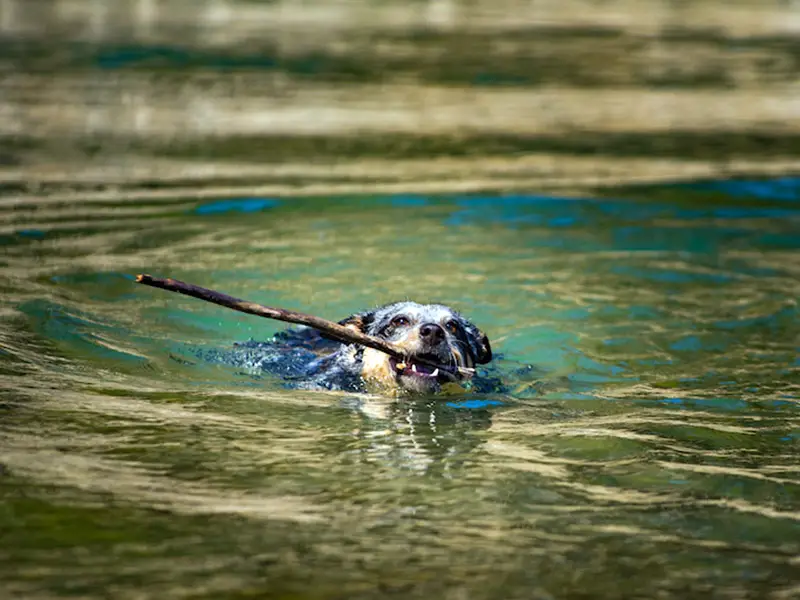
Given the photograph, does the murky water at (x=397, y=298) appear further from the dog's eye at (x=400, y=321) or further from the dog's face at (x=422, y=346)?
the dog's eye at (x=400, y=321)

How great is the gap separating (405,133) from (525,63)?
7.20 metres

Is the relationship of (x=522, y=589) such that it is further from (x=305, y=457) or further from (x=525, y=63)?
(x=525, y=63)

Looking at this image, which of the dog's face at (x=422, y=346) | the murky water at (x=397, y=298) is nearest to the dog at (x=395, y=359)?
the dog's face at (x=422, y=346)

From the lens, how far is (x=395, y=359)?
25.6ft

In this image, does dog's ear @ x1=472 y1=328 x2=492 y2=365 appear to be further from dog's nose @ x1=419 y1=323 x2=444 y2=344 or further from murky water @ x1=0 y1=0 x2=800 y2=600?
dog's nose @ x1=419 y1=323 x2=444 y2=344

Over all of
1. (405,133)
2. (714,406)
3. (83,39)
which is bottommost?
(714,406)

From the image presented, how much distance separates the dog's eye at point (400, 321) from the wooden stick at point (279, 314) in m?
0.43

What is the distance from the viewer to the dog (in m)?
7.71

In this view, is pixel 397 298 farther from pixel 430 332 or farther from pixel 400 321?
pixel 430 332

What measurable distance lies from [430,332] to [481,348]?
31.4 inches

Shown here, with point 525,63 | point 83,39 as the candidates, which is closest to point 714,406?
point 525,63

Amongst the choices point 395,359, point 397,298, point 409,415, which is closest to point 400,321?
point 395,359

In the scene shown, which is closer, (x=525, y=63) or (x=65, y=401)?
(x=65, y=401)

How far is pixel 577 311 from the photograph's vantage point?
10195mm
